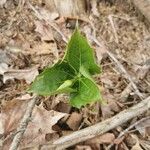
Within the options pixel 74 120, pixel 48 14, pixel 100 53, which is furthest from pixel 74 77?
pixel 48 14

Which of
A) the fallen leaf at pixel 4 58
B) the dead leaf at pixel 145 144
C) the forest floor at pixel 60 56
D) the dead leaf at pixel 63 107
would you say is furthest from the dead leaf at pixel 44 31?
the dead leaf at pixel 145 144

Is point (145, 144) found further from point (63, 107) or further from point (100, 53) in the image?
point (100, 53)

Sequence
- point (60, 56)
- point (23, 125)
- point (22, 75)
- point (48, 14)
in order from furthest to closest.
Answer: point (48, 14) < point (60, 56) < point (22, 75) < point (23, 125)

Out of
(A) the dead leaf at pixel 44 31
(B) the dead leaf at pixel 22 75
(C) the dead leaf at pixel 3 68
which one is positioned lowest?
(B) the dead leaf at pixel 22 75

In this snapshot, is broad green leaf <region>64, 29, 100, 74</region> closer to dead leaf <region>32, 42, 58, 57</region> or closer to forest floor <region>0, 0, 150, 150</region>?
forest floor <region>0, 0, 150, 150</region>

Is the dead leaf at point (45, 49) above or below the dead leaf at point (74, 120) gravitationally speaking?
above

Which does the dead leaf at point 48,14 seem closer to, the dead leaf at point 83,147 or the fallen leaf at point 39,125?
the fallen leaf at point 39,125
